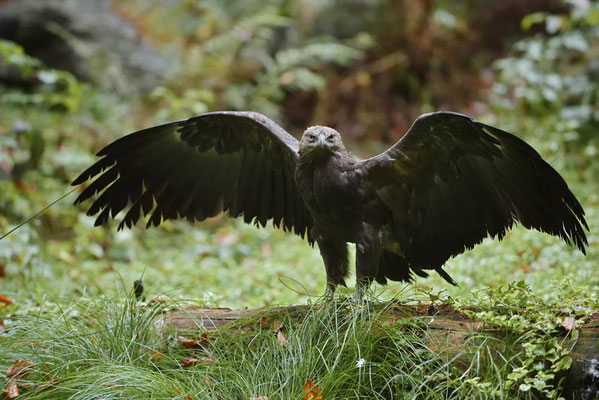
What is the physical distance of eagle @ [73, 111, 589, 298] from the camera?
3.53 m

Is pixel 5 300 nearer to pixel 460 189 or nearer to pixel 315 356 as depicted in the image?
pixel 315 356

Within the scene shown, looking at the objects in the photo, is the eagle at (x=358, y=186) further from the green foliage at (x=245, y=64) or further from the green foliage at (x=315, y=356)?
the green foliage at (x=245, y=64)

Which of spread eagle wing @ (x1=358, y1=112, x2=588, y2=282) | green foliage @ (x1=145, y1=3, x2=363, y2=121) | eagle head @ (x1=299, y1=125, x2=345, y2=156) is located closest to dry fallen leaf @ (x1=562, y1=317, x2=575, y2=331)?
spread eagle wing @ (x1=358, y1=112, x2=588, y2=282)

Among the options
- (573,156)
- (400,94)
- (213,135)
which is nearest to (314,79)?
(400,94)

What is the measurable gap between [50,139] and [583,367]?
6956 millimetres

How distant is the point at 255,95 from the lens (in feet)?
30.6

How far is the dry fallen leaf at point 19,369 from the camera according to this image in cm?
326

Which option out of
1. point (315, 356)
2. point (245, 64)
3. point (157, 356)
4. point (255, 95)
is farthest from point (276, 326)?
point (245, 64)

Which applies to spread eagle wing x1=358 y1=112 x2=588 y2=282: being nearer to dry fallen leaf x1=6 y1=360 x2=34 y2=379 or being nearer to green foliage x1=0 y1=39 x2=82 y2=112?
dry fallen leaf x1=6 y1=360 x2=34 y2=379

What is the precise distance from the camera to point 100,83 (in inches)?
359

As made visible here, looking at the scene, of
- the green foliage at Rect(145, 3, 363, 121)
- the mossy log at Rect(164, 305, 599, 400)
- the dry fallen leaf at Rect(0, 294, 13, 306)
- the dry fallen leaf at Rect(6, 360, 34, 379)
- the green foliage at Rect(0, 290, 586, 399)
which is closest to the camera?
the mossy log at Rect(164, 305, 599, 400)

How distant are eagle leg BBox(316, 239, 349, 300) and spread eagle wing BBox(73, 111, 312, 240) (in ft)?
1.56

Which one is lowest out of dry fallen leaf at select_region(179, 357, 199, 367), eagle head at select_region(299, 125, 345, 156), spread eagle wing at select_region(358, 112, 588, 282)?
dry fallen leaf at select_region(179, 357, 199, 367)

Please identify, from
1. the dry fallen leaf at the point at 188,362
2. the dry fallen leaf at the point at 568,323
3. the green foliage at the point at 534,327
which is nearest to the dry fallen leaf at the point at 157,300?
the dry fallen leaf at the point at 188,362
